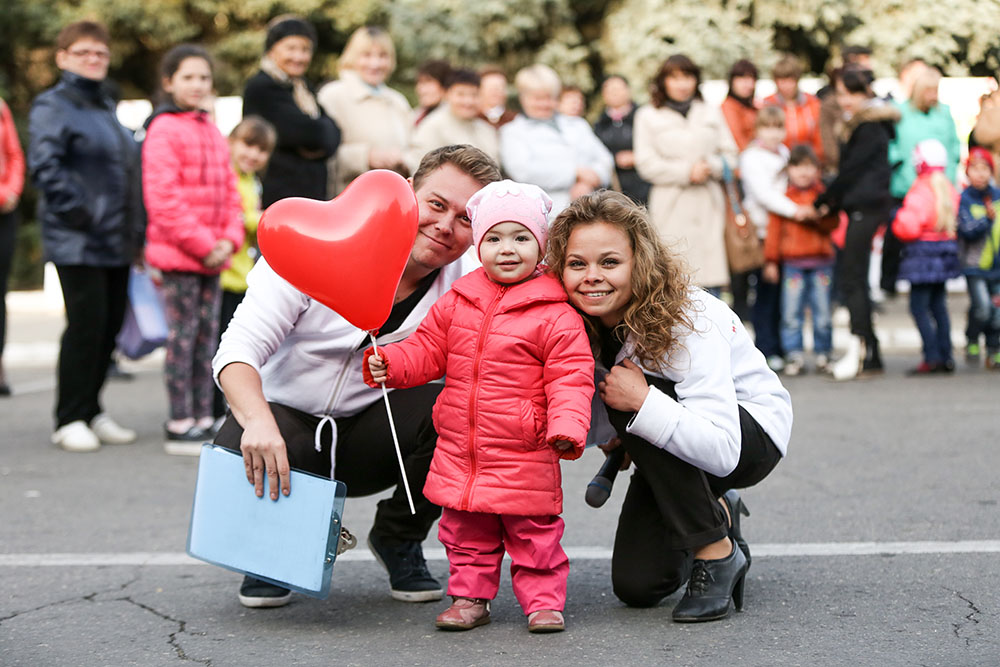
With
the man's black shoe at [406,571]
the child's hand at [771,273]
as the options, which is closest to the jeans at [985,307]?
the child's hand at [771,273]

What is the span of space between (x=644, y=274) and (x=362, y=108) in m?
5.20

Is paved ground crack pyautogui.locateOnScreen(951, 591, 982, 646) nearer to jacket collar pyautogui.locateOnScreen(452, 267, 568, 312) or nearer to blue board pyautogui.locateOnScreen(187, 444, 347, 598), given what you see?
jacket collar pyautogui.locateOnScreen(452, 267, 568, 312)

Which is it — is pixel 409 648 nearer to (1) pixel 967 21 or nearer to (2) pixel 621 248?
(2) pixel 621 248

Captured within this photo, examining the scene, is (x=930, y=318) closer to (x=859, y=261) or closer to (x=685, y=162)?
(x=859, y=261)

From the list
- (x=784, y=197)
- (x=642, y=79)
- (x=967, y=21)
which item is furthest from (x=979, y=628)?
(x=642, y=79)

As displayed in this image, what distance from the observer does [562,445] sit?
336 cm

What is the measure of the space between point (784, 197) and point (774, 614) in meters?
6.05

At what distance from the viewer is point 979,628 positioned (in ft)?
11.6

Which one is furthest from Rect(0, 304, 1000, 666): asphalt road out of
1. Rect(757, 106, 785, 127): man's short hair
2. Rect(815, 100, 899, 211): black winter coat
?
Rect(757, 106, 785, 127): man's short hair

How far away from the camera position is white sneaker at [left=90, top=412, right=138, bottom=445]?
723 centimetres

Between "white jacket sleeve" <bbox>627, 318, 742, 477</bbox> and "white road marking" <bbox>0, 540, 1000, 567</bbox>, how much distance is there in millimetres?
968

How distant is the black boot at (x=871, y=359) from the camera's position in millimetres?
9336

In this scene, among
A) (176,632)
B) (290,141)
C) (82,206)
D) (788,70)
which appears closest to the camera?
(176,632)

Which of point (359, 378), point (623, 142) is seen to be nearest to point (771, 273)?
point (623, 142)
